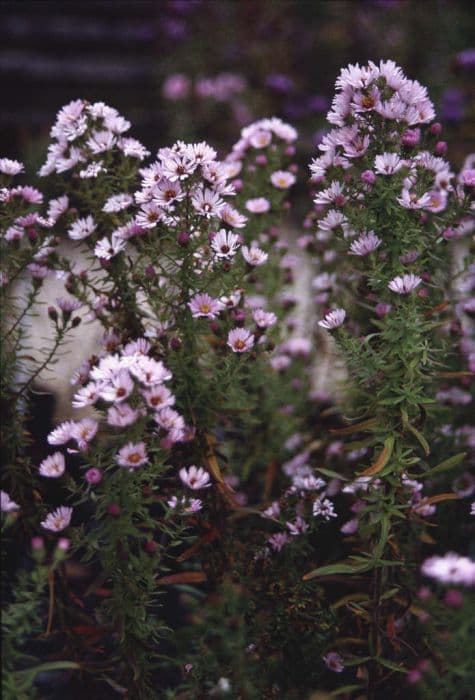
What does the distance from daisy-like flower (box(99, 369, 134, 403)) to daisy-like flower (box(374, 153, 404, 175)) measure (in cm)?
55

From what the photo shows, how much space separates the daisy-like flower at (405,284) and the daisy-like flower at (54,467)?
0.63m

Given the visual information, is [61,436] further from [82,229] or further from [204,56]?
[204,56]

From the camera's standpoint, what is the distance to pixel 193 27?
5.26m

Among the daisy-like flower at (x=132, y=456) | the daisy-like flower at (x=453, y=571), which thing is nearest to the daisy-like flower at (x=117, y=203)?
the daisy-like flower at (x=132, y=456)

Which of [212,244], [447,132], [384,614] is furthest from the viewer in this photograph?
[447,132]

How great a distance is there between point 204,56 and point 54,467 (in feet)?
14.5

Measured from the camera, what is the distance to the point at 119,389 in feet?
4.22

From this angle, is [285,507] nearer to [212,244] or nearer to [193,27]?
[212,244]

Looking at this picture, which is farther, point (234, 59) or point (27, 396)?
point (234, 59)

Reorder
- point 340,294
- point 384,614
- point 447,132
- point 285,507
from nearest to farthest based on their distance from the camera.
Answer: point 384,614 → point 285,507 → point 340,294 → point 447,132

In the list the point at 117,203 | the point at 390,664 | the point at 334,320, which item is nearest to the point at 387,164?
the point at 334,320

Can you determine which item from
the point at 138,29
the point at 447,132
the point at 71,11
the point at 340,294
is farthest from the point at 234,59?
the point at 340,294

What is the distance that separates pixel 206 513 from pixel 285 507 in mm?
171

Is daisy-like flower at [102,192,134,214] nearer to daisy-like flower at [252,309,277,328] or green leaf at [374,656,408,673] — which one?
daisy-like flower at [252,309,277,328]
